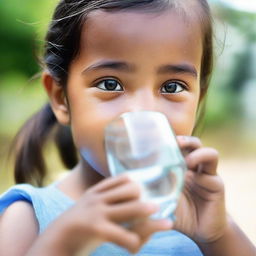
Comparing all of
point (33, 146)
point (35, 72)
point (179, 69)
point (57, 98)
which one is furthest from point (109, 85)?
point (35, 72)

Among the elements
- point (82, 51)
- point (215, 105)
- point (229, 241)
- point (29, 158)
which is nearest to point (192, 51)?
point (82, 51)

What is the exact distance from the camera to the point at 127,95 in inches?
43.8

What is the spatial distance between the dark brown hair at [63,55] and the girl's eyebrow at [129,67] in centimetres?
8

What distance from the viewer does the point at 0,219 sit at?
4.02 ft

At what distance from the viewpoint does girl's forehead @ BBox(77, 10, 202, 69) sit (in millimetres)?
1116

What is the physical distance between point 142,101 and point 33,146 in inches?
22.6

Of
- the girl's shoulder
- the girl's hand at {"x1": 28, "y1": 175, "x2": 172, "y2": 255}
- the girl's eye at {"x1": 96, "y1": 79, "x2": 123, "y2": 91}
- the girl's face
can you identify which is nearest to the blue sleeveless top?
the girl's shoulder

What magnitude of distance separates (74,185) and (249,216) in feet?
6.41

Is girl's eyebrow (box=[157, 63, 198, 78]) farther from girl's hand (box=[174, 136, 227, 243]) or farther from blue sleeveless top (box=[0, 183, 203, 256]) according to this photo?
blue sleeveless top (box=[0, 183, 203, 256])

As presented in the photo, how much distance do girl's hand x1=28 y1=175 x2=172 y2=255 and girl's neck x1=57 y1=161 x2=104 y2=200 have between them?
17.6 inches

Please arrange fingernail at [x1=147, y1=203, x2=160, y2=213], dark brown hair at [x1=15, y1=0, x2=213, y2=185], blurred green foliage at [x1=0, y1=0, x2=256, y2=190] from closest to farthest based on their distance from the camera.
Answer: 1. fingernail at [x1=147, y1=203, x2=160, y2=213]
2. dark brown hair at [x1=15, y1=0, x2=213, y2=185]
3. blurred green foliage at [x1=0, y1=0, x2=256, y2=190]

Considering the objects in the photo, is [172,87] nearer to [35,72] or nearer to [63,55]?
[63,55]

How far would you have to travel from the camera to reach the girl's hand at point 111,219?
0.77 metres

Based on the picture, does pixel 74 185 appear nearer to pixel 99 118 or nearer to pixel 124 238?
pixel 99 118
